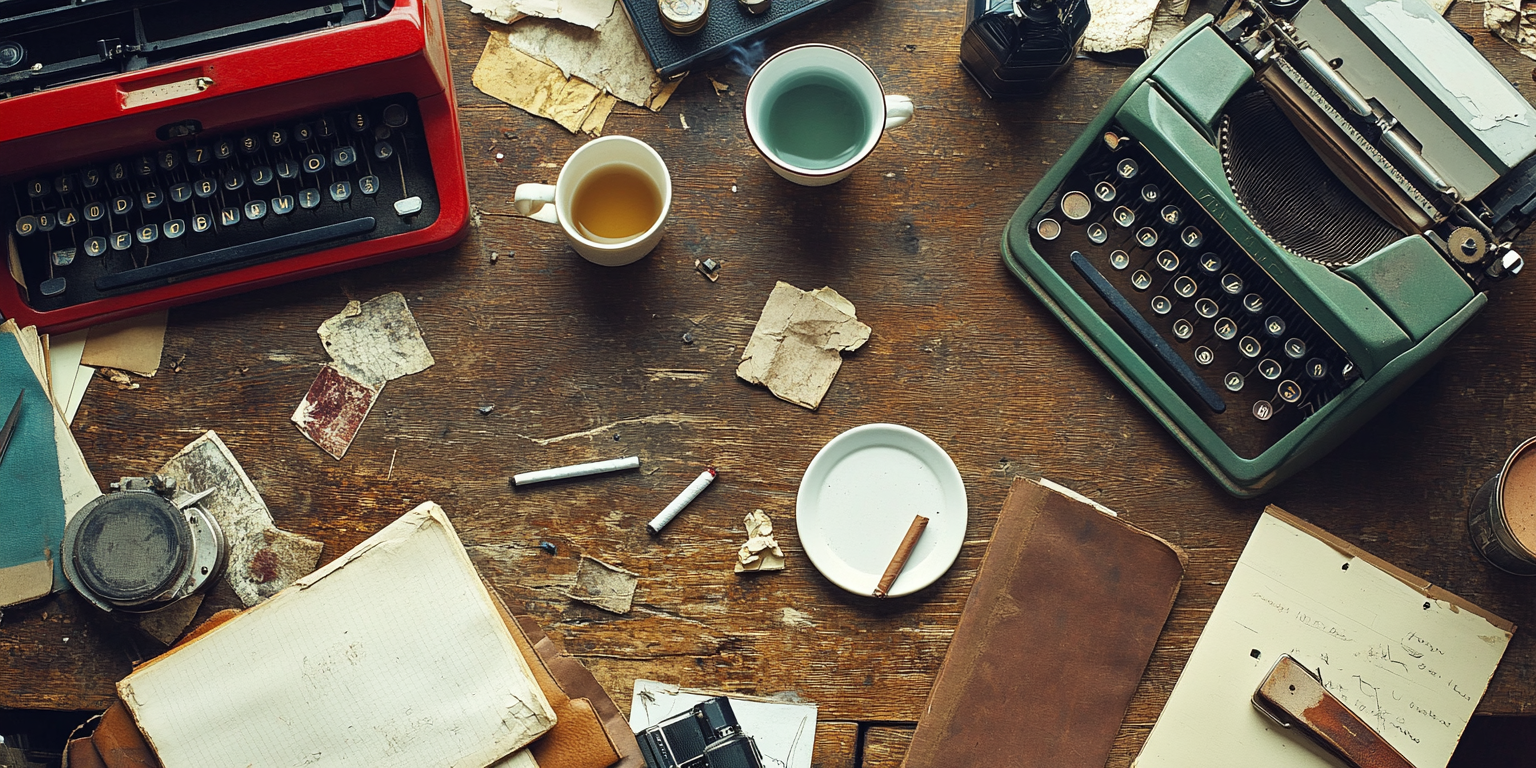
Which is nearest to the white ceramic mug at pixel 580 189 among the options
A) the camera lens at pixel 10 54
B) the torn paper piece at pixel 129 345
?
the torn paper piece at pixel 129 345

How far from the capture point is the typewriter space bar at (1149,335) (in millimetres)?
1571

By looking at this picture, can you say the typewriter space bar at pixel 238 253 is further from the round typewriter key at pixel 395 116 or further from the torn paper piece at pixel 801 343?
the torn paper piece at pixel 801 343

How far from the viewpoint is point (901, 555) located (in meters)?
1.56

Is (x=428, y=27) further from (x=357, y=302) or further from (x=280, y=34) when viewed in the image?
(x=357, y=302)

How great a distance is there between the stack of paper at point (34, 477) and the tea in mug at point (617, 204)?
39.8 inches

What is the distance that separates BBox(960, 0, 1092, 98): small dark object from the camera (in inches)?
60.4

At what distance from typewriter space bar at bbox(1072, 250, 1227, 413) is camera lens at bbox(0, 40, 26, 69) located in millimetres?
1867

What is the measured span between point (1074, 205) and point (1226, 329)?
35 centimetres

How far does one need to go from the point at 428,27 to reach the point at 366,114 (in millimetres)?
191

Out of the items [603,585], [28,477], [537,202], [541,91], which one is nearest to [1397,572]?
[603,585]

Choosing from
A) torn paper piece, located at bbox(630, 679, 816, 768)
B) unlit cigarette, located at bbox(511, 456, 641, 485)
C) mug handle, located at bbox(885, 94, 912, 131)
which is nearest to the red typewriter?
unlit cigarette, located at bbox(511, 456, 641, 485)

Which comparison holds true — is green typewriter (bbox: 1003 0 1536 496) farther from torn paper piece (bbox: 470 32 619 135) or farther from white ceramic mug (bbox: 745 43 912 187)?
torn paper piece (bbox: 470 32 619 135)

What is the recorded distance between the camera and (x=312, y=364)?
1.62m

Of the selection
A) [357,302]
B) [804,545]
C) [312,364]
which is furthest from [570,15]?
[804,545]
